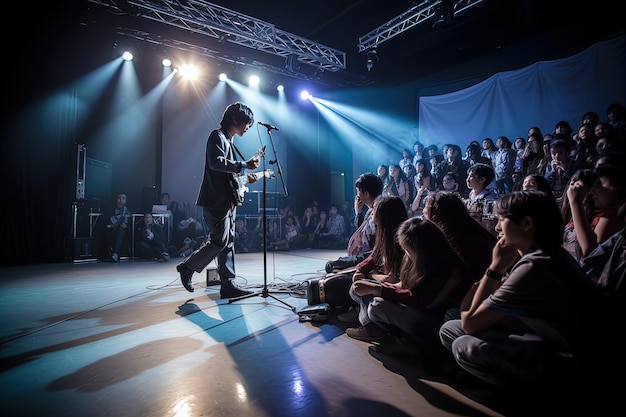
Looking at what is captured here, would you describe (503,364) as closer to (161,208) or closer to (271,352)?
(271,352)

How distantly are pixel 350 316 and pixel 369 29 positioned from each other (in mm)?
7703

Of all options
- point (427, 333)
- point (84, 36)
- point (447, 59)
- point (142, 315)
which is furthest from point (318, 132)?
point (427, 333)

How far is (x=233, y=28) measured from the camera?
6.98 meters

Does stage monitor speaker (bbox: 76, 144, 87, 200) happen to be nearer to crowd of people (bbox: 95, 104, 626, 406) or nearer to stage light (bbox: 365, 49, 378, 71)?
crowd of people (bbox: 95, 104, 626, 406)

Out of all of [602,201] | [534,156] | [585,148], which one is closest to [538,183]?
[602,201]

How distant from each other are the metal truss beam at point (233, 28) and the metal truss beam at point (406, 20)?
0.93 m

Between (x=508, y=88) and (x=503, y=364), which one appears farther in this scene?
(x=508, y=88)

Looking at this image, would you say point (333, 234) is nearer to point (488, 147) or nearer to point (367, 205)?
point (488, 147)

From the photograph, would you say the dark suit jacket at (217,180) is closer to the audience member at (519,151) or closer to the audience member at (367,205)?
the audience member at (367,205)

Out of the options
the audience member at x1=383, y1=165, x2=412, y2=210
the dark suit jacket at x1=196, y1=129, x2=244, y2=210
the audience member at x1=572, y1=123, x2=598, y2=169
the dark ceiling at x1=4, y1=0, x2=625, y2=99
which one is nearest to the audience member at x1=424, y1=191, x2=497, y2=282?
the dark suit jacket at x1=196, y1=129, x2=244, y2=210

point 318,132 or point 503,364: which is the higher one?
point 318,132

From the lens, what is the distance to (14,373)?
1.77 meters

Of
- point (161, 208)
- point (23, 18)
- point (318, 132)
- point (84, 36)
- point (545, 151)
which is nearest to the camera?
point (545, 151)

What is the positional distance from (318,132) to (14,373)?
10845mm
